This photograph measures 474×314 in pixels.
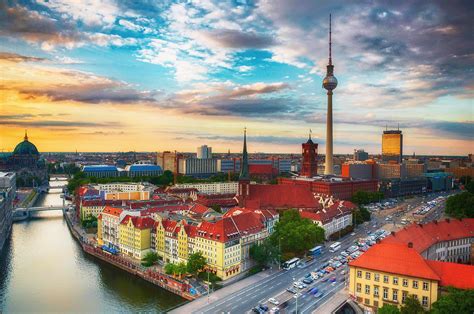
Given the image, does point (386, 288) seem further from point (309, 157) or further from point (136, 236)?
point (309, 157)

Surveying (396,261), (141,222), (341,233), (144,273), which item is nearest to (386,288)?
(396,261)

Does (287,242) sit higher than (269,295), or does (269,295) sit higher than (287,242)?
(287,242)

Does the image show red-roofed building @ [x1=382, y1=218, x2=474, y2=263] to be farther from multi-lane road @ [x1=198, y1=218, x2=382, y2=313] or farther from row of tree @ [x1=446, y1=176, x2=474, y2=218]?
row of tree @ [x1=446, y1=176, x2=474, y2=218]

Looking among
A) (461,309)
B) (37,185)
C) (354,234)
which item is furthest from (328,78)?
(37,185)

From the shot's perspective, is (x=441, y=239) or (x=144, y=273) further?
(x=144, y=273)

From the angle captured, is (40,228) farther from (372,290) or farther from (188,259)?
(372,290)

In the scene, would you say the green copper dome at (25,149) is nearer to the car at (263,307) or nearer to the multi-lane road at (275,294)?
the multi-lane road at (275,294)
